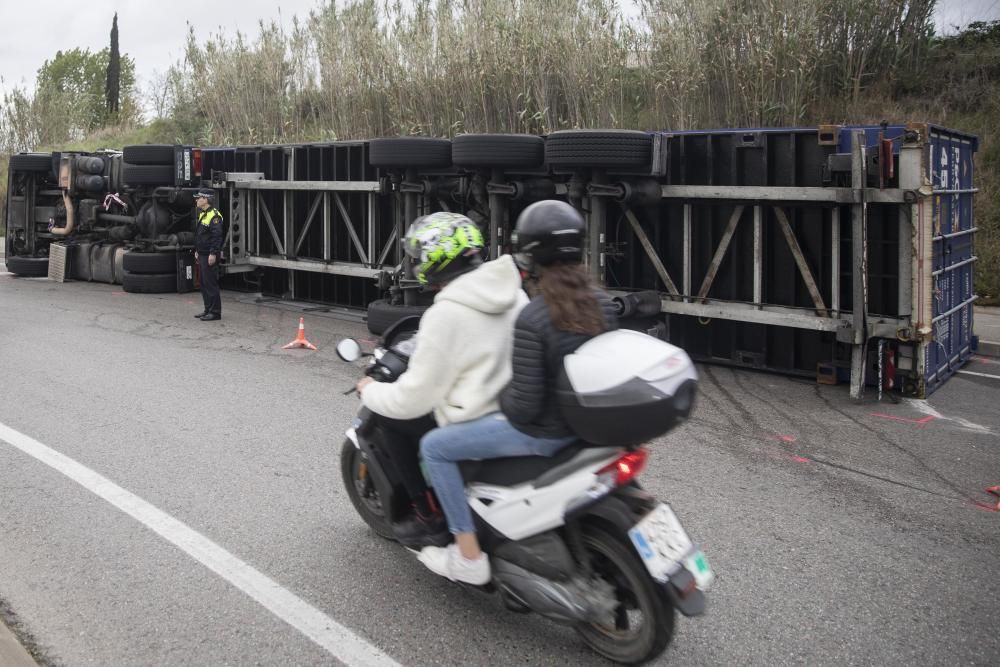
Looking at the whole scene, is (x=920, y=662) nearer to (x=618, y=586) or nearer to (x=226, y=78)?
(x=618, y=586)

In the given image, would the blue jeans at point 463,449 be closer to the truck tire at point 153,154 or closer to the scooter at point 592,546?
the scooter at point 592,546

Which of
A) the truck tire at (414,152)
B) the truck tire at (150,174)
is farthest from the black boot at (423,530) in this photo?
the truck tire at (150,174)

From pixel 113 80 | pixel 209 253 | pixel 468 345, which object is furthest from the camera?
pixel 113 80

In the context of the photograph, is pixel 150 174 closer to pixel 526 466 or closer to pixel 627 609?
pixel 526 466

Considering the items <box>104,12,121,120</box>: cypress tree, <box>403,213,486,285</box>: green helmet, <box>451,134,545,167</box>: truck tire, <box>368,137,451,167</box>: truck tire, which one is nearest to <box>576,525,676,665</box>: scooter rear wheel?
<box>403,213,486,285</box>: green helmet

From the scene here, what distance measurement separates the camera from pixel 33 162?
1869cm

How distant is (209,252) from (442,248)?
981 centimetres

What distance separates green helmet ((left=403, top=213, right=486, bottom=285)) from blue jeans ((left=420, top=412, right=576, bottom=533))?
0.66 metres

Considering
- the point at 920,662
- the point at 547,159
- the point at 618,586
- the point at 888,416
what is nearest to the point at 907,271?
the point at 888,416

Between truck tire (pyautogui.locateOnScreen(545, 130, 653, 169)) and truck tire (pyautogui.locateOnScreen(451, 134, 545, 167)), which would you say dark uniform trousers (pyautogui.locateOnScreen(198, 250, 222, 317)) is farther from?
truck tire (pyautogui.locateOnScreen(545, 130, 653, 169))

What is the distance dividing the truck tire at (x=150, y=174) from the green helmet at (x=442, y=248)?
532 inches

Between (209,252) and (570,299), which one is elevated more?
(209,252)

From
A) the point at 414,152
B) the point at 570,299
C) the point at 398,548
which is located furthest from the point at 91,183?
the point at 570,299

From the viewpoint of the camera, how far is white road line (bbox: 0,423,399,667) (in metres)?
3.87
